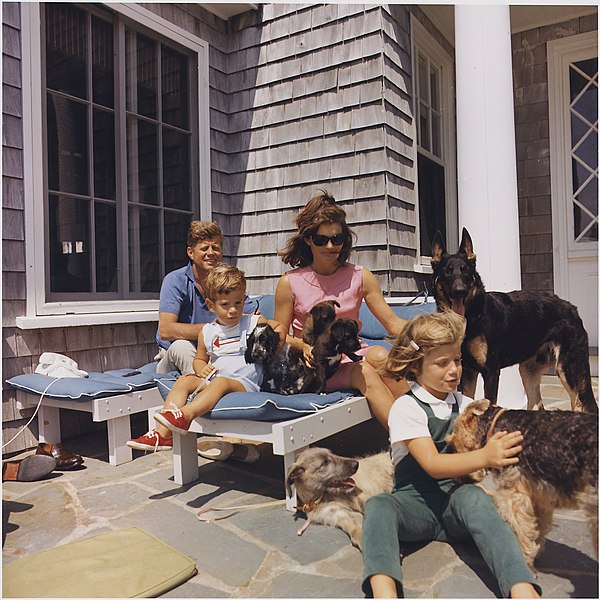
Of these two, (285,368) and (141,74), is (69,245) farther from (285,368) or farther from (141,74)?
(285,368)

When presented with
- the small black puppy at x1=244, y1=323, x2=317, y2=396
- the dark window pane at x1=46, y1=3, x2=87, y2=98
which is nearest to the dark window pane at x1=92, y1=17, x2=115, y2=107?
the dark window pane at x1=46, y1=3, x2=87, y2=98

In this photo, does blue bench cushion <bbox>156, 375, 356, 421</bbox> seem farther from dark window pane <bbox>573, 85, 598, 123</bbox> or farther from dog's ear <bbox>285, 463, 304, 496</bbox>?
dark window pane <bbox>573, 85, 598, 123</bbox>

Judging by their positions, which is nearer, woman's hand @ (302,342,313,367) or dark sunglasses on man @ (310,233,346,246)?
woman's hand @ (302,342,313,367)

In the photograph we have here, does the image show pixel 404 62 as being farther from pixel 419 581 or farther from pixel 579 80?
pixel 419 581

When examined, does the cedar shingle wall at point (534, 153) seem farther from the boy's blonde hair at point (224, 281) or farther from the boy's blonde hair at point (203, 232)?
the boy's blonde hair at point (224, 281)

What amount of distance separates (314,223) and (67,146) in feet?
7.54

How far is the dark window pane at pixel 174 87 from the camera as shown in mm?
5297

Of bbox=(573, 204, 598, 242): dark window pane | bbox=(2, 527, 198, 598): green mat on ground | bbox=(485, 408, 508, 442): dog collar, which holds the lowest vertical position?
bbox=(2, 527, 198, 598): green mat on ground

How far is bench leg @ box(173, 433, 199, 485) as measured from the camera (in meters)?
3.16

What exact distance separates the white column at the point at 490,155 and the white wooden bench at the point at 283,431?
159 centimetres

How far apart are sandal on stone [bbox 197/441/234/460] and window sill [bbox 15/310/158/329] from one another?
124 centimetres

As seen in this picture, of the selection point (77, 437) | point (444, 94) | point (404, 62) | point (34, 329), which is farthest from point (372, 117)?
point (77, 437)

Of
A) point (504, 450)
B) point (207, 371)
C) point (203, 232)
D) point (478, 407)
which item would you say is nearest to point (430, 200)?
point (203, 232)

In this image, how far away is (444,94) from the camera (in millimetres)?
6699
